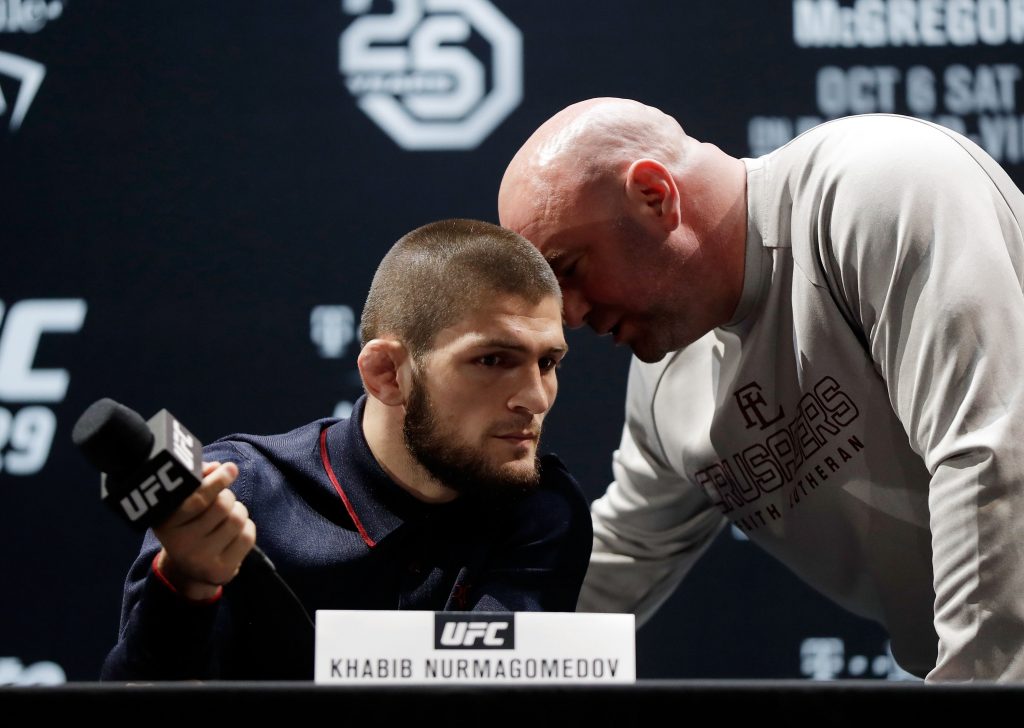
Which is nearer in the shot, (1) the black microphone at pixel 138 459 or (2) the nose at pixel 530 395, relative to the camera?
(1) the black microphone at pixel 138 459

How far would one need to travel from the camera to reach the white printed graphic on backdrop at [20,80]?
A: 2086 millimetres

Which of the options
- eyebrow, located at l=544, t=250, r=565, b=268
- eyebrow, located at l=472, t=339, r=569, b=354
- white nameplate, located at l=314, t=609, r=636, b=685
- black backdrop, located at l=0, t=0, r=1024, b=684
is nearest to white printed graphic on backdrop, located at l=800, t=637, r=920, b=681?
black backdrop, located at l=0, t=0, r=1024, b=684

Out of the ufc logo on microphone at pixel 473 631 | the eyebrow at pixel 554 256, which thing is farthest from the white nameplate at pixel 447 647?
the eyebrow at pixel 554 256

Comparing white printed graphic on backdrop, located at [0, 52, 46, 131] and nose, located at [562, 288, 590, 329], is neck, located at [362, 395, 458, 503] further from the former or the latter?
white printed graphic on backdrop, located at [0, 52, 46, 131]

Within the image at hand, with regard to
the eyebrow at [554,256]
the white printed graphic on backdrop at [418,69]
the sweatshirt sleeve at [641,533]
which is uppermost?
the white printed graphic on backdrop at [418,69]

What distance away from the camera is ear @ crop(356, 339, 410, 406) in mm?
1345

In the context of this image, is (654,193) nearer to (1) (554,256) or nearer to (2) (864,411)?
(1) (554,256)

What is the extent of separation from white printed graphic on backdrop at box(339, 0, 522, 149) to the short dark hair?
0.74m

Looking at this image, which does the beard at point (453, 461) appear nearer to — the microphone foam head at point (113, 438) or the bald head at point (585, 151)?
the bald head at point (585, 151)

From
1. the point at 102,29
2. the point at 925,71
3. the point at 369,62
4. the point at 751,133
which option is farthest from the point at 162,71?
the point at 925,71

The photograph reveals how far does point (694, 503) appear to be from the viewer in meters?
1.98

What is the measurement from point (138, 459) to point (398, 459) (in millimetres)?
539

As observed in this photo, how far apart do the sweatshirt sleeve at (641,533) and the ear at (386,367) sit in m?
0.67

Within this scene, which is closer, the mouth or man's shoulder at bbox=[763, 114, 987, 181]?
the mouth
